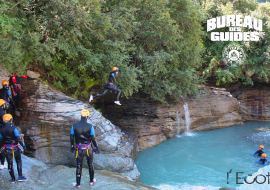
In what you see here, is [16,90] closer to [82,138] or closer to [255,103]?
[82,138]

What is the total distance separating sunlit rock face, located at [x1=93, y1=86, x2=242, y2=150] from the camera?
15.2 metres

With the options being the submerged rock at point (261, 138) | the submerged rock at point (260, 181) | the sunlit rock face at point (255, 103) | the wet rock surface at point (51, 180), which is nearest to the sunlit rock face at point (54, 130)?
the wet rock surface at point (51, 180)

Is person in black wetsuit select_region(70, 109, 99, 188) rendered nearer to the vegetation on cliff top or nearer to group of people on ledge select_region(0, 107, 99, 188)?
group of people on ledge select_region(0, 107, 99, 188)

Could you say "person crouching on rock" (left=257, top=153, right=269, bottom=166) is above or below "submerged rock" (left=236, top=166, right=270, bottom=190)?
below

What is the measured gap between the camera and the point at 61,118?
9609mm

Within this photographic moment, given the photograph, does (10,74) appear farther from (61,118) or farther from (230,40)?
(230,40)

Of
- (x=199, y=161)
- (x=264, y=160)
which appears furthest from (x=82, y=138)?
(x=264, y=160)

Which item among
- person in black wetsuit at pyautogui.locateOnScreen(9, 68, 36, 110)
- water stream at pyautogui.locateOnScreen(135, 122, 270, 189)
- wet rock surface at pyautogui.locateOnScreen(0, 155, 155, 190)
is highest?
person in black wetsuit at pyautogui.locateOnScreen(9, 68, 36, 110)

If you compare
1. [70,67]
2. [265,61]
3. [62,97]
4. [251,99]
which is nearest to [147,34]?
[70,67]

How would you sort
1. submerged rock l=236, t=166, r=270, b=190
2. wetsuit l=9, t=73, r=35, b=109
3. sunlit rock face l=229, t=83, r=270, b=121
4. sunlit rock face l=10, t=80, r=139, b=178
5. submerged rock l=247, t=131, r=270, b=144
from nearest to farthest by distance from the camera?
submerged rock l=236, t=166, r=270, b=190
sunlit rock face l=10, t=80, r=139, b=178
wetsuit l=9, t=73, r=35, b=109
submerged rock l=247, t=131, r=270, b=144
sunlit rock face l=229, t=83, r=270, b=121

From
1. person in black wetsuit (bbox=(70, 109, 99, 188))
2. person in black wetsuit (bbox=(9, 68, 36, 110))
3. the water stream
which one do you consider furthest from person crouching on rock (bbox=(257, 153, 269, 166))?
person in black wetsuit (bbox=(9, 68, 36, 110))

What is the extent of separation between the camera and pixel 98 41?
11875mm

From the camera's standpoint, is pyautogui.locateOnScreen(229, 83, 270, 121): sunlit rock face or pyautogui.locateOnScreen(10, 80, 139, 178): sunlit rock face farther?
pyautogui.locateOnScreen(229, 83, 270, 121): sunlit rock face

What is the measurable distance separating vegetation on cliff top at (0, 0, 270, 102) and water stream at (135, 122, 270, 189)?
4.01 m
